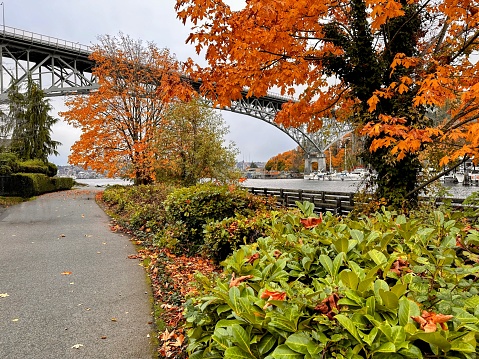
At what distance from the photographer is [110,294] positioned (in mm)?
4895

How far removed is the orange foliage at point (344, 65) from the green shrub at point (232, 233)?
2112 mm

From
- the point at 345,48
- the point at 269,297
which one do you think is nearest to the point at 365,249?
the point at 269,297

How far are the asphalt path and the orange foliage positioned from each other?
141 inches

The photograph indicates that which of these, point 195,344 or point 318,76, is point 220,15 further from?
point 195,344

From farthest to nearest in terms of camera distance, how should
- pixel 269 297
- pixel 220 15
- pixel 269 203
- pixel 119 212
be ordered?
pixel 119 212, pixel 269 203, pixel 220 15, pixel 269 297

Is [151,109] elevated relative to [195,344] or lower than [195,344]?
elevated

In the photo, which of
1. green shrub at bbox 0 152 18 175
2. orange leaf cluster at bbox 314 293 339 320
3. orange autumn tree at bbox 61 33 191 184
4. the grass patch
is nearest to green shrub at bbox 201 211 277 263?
orange leaf cluster at bbox 314 293 339 320

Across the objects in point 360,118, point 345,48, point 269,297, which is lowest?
point 269,297

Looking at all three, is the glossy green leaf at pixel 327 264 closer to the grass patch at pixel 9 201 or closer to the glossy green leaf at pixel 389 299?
the glossy green leaf at pixel 389 299

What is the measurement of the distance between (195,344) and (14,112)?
37334mm

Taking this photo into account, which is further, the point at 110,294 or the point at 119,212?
the point at 119,212

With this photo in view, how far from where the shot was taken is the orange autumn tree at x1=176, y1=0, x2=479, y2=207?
210 inches

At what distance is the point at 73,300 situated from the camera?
4.66 meters

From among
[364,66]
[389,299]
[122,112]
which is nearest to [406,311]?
[389,299]
